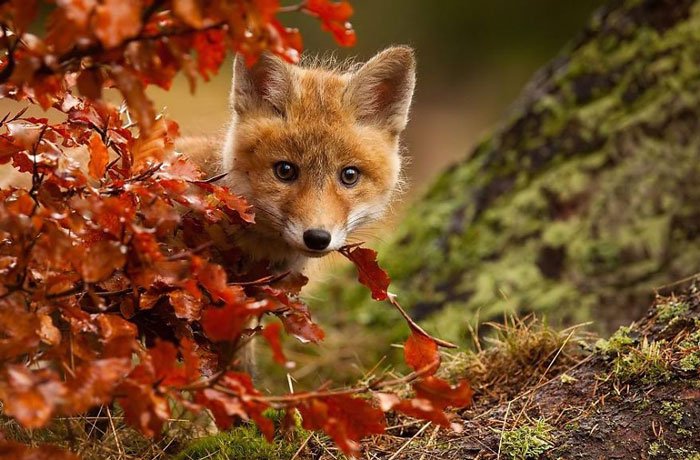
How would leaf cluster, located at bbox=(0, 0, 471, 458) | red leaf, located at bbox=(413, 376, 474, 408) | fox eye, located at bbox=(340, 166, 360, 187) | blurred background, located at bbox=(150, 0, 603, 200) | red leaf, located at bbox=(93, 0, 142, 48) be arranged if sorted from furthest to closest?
blurred background, located at bbox=(150, 0, 603, 200)
fox eye, located at bbox=(340, 166, 360, 187)
red leaf, located at bbox=(413, 376, 474, 408)
leaf cluster, located at bbox=(0, 0, 471, 458)
red leaf, located at bbox=(93, 0, 142, 48)

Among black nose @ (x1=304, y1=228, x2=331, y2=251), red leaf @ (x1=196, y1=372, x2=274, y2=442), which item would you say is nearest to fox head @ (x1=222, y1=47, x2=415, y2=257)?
black nose @ (x1=304, y1=228, x2=331, y2=251)

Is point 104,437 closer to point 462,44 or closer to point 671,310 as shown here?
point 671,310

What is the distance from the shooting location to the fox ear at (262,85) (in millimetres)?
3020

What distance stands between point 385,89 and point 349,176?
0.45 meters

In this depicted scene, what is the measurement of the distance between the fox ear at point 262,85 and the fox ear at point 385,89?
26 cm

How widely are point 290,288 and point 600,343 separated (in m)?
1.07

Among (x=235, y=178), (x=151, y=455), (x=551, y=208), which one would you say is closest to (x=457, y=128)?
(x=551, y=208)

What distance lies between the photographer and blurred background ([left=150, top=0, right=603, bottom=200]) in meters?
11.7

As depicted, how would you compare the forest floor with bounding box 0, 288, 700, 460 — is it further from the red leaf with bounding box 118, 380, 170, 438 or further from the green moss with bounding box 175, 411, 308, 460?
the red leaf with bounding box 118, 380, 170, 438

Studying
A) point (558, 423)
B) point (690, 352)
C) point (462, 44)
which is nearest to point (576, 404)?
point (558, 423)

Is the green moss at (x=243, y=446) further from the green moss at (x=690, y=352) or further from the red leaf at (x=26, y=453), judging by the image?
the green moss at (x=690, y=352)

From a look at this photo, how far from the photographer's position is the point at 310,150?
9.50ft

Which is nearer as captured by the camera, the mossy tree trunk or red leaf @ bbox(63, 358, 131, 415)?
red leaf @ bbox(63, 358, 131, 415)

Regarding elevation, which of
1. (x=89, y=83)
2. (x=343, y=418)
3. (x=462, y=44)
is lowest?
(x=462, y=44)
